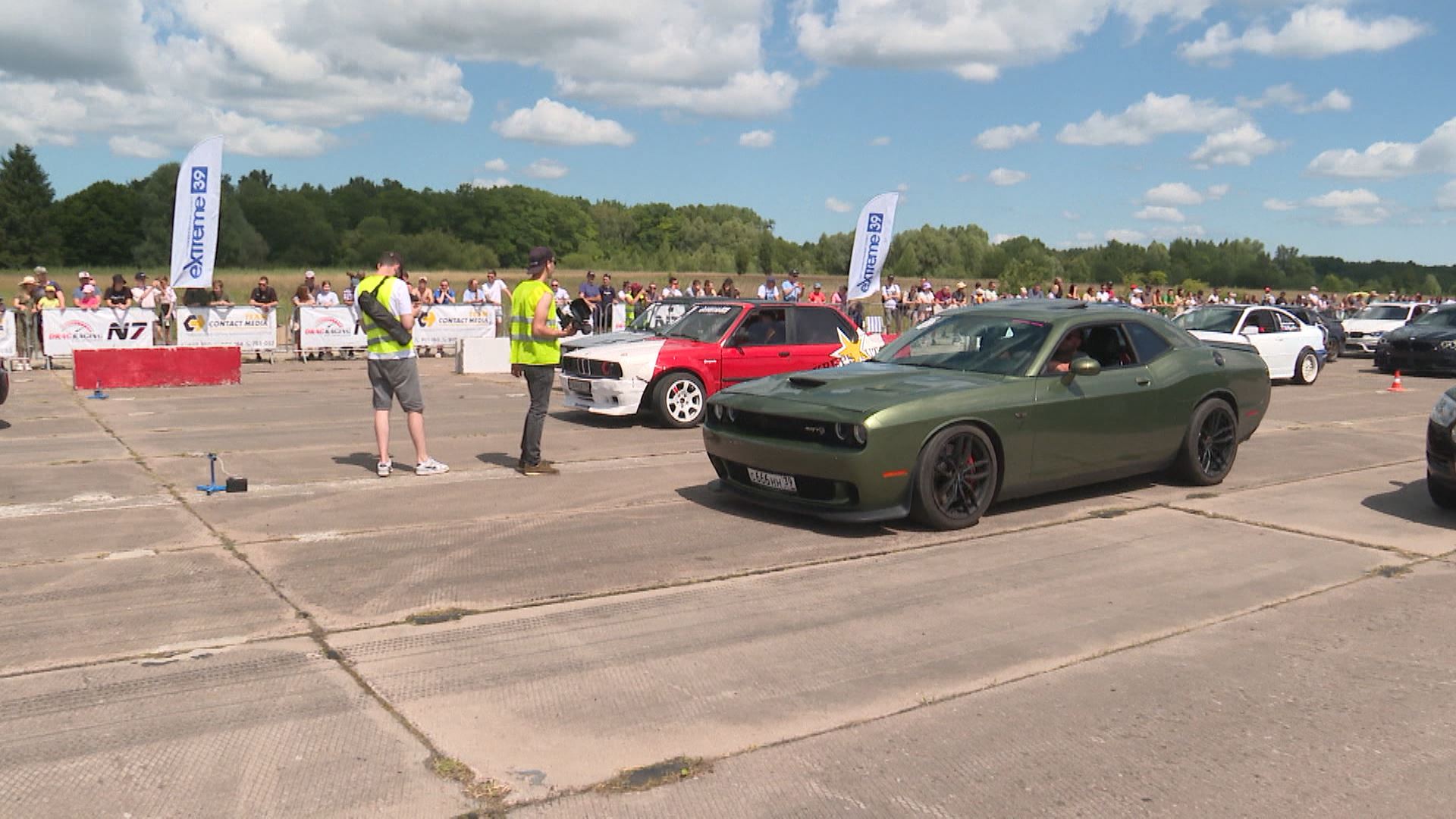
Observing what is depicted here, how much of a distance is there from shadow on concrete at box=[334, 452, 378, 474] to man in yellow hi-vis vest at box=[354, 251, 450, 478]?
0.56 meters

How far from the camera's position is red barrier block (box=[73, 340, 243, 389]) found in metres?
16.2

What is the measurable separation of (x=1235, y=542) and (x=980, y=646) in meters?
3.05

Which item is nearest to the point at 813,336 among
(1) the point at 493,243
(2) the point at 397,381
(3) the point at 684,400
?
(3) the point at 684,400

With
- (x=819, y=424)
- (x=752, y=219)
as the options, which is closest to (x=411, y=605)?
(x=819, y=424)

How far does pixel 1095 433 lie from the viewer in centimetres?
823

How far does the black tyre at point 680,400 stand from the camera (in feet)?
41.1

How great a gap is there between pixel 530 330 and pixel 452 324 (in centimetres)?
1507

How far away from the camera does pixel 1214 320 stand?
2089 centimetres

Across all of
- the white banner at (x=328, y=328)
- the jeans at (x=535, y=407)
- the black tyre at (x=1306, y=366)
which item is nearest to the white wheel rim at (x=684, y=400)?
the jeans at (x=535, y=407)

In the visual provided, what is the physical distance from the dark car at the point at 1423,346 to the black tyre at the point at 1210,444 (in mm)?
16162

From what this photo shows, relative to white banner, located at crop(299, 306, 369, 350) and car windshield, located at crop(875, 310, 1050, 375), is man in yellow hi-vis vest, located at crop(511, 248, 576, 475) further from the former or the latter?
white banner, located at crop(299, 306, 369, 350)

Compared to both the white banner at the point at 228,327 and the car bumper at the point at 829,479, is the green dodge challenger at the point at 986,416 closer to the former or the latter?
the car bumper at the point at 829,479

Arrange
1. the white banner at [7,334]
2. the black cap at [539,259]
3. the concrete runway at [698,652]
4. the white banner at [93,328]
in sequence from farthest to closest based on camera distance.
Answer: the white banner at [93,328], the white banner at [7,334], the black cap at [539,259], the concrete runway at [698,652]

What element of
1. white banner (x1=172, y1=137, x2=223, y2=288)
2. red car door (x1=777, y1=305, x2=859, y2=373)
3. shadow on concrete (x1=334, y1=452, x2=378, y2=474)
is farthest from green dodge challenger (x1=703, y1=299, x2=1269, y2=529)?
white banner (x1=172, y1=137, x2=223, y2=288)
